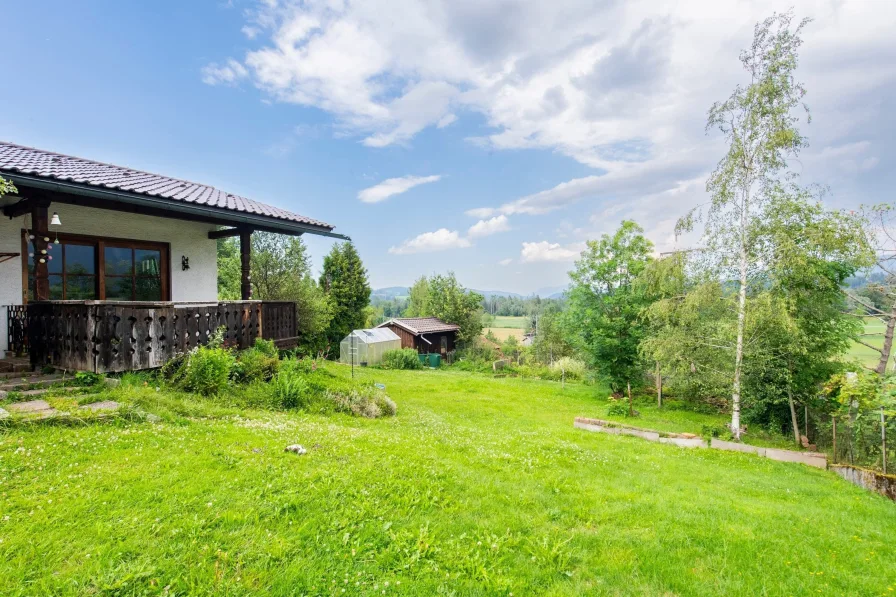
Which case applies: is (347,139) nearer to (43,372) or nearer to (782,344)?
(43,372)

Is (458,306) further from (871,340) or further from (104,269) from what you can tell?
(104,269)

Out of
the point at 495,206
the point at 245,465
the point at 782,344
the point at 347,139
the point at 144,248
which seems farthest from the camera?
the point at 495,206

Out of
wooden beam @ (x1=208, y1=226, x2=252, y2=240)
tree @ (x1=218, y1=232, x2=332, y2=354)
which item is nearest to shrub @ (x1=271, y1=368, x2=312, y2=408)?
wooden beam @ (x1=208, y1=226, x2=252, y2=240)

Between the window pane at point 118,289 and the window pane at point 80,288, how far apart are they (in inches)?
11.2

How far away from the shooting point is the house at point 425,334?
31.3 m

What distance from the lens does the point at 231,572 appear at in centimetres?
268

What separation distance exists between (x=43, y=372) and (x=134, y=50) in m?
10.8

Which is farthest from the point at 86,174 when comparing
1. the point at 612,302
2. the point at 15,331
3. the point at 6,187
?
the point at 612,302

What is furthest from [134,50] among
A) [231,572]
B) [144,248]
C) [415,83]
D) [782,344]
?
[782,344]

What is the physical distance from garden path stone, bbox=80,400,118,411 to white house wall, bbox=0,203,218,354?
4.14 metres

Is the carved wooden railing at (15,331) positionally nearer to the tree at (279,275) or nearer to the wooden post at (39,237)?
the wooden post at (39,237)

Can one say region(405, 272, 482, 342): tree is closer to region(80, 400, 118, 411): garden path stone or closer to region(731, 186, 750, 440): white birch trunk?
region(731, 186, 750, 440): white birch trunk

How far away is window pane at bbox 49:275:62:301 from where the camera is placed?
8.65m

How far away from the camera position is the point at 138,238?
1002cm
